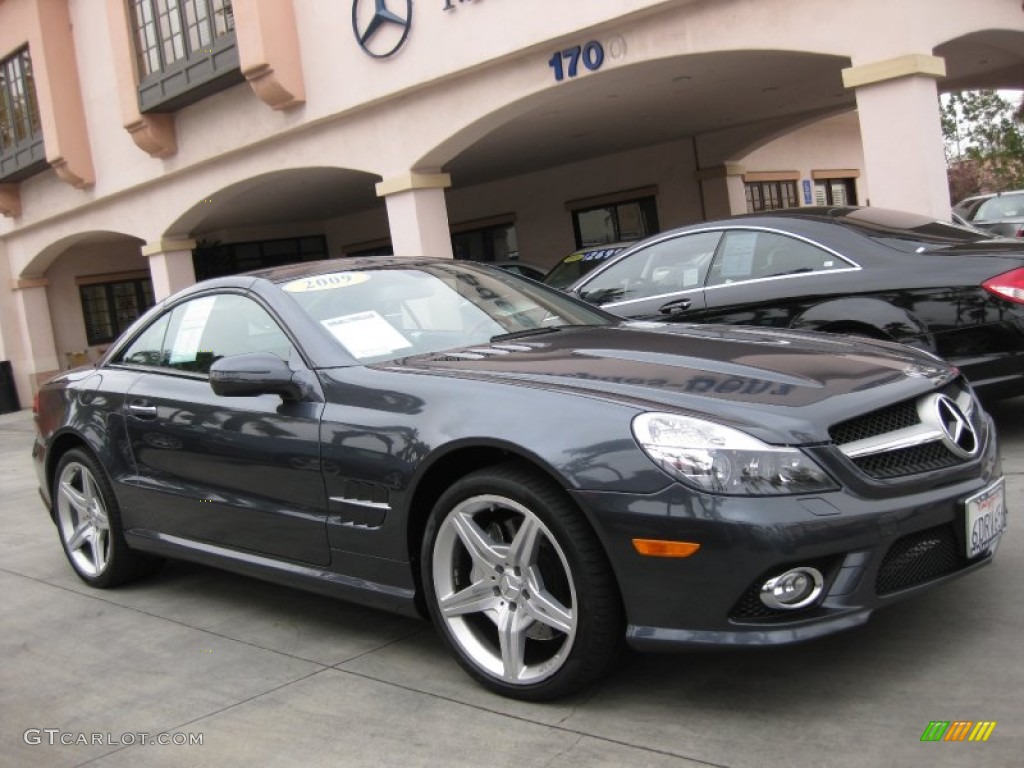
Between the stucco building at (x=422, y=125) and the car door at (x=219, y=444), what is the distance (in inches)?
252

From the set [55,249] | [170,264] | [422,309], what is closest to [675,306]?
[422,309]

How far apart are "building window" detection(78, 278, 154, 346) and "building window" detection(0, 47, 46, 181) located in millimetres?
3546

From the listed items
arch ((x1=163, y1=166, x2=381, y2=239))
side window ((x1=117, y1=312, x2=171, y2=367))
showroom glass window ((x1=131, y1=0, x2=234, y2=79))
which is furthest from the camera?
arch ((x1=163, y1=166, x2=381, y2=239))

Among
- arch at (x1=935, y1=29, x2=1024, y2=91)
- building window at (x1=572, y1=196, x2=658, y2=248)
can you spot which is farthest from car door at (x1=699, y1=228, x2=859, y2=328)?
building window at (x1=572, y1=196, x2=658, y2=248)

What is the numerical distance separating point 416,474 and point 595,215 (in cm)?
1688

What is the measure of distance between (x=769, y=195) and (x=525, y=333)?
17392 mm

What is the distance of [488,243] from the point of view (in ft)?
71.8

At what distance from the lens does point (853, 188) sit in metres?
22.9

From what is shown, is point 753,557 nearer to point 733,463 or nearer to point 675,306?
point 733,463

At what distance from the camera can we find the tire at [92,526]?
4.95 metres

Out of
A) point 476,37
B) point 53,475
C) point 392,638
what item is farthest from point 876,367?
point 476,37

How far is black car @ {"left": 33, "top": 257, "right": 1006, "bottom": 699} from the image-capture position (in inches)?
111

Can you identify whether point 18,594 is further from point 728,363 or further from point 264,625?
point 728,363

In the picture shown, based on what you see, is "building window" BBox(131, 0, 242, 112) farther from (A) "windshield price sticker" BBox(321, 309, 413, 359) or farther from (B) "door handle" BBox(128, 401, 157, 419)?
(A) "windshield price sticker" BBox(321, 309, 413, 359)
